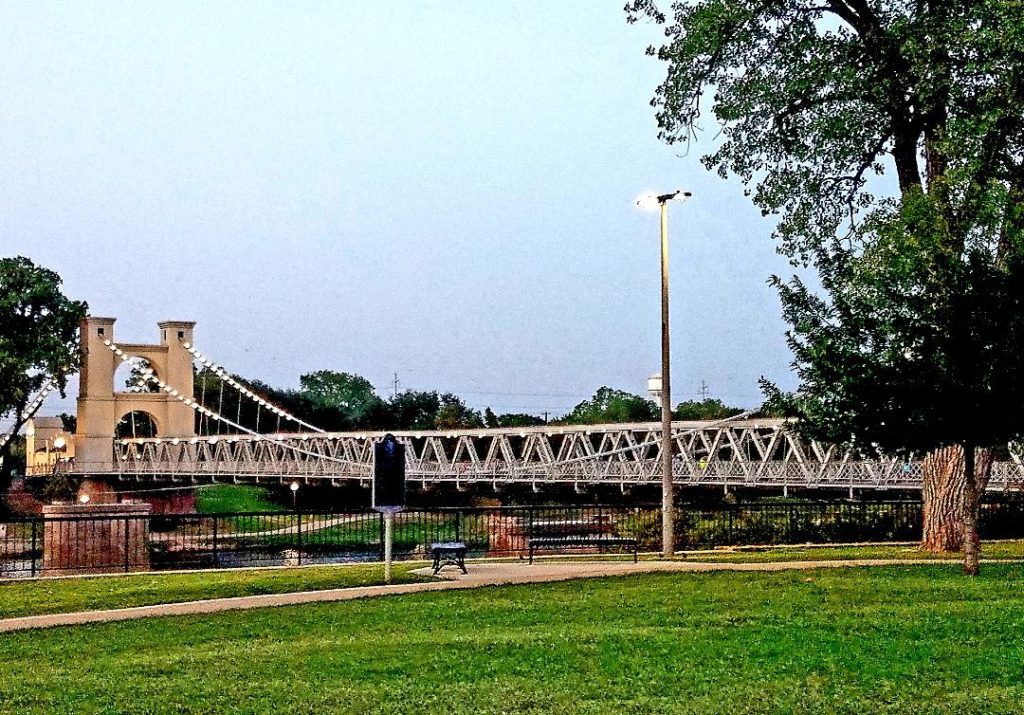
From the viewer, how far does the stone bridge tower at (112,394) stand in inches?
3477

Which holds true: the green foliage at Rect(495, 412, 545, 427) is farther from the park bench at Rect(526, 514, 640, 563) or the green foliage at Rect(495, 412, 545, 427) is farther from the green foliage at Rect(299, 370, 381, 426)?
the park bench at Rect(526, 514, 640, 563)

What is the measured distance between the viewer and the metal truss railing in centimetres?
4500

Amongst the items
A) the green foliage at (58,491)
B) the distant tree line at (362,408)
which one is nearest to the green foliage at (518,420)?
the distant tree line at (362,408)

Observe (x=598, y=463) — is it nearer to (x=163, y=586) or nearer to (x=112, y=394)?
(x=112, y=394)

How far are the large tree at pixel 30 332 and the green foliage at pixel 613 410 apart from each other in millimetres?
37675

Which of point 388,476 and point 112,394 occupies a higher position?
point 112,394

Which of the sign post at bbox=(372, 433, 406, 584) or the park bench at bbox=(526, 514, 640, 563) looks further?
the park bench at bbox=(526, 514, 640, 563)

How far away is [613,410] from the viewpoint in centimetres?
9650

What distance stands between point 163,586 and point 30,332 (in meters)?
51.0

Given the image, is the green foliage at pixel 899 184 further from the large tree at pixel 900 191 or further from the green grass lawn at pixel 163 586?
the green grass lawn at pixel 163 586

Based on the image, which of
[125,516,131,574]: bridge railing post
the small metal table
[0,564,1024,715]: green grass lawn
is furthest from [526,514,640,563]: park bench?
[0,564,1024,715]: green grass lawn

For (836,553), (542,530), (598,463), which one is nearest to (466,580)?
(836,553)

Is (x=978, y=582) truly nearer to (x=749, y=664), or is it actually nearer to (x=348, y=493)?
(x=749, y=664)

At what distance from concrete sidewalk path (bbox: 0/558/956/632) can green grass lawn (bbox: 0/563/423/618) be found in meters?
0.47
